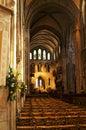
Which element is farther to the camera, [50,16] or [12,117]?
[50,16]

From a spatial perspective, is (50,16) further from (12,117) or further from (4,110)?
(4,110)

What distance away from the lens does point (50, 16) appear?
3428cm

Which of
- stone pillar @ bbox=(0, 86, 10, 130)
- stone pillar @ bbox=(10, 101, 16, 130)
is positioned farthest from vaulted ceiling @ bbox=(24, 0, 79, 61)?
stone pillar @ bbox=(0, 86, 10, 130)

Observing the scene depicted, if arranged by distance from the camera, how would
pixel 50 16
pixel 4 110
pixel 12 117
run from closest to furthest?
pixel 4 110, pixel 12 117, pixel 50 16

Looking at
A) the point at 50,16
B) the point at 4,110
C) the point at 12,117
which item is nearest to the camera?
the point at 4,110

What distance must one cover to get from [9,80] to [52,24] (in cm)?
3006

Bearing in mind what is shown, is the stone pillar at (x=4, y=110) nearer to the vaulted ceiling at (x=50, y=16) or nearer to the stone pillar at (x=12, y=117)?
the stone pillar at (x=12, y=117)

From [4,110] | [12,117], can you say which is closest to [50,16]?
[12,117]

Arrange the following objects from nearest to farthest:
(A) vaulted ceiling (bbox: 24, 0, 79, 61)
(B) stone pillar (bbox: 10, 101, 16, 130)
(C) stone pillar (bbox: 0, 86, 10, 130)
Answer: (C) stone pillar (bbox: 0, 86, 10, 130)
(B) stone pillar (bbox: 10, 101, 16, 130)
(A) vaulted ceiling (bbox: 24, 0, 79, 61)

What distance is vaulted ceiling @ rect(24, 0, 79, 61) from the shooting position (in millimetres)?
27688

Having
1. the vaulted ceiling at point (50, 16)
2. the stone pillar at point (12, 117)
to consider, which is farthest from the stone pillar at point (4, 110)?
the vaulted ceiling at point (50, 16)

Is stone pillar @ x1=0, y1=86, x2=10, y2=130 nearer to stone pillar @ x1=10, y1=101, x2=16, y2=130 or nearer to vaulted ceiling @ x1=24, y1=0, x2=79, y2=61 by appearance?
stone pillar @ x1=10, y1=101, x2=16, y2=130

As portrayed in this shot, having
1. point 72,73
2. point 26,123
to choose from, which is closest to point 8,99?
point 26,123

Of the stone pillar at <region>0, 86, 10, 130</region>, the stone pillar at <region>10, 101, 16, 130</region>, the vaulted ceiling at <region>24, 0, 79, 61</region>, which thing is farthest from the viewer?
the vaulted ceiling at <region>24, 0, 79, 61</region>
